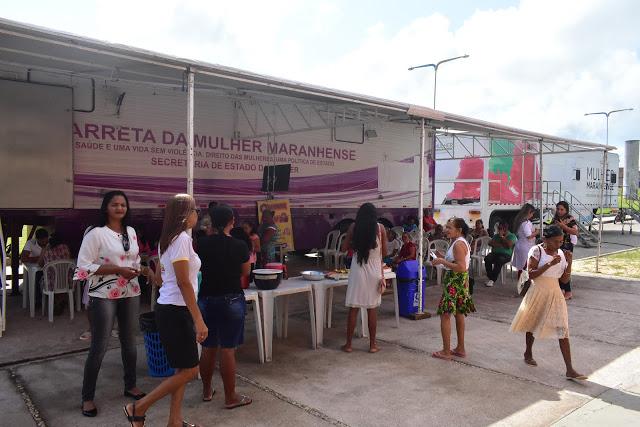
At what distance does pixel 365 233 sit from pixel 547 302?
171 centimetres

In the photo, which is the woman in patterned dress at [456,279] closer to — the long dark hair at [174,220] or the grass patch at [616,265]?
the long dark hair at [174,220]

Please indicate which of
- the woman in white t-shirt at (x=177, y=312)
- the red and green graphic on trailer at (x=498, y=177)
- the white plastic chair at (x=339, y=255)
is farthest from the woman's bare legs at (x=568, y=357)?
the red and green graphic on trailer at (x=498, y=177)

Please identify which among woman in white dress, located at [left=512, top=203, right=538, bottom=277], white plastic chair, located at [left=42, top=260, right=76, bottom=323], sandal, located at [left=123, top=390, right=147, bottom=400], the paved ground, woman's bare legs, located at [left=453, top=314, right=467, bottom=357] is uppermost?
woman in white dress, located at [left=512, top=203, right=538, bottom=277]

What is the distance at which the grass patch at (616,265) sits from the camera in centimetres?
1111

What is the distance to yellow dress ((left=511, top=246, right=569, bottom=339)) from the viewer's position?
14.9 ft

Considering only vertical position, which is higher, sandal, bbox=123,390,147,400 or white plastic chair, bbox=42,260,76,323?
white plastic chair, bbox=42,260,76,323

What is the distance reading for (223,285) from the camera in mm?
3711

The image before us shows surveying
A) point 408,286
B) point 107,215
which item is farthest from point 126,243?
point 408,286

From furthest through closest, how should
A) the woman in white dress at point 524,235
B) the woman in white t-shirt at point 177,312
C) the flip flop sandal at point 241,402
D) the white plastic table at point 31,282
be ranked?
1. the woman in white dress at point 524,235
2. the white plastic table at point 31,282
3. the flip flop sandal at point 241,402
4. the woman in white t-shirt at point 177,312

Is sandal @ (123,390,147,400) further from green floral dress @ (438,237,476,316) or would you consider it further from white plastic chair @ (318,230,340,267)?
white plastic chair @ (318,230,340,267)

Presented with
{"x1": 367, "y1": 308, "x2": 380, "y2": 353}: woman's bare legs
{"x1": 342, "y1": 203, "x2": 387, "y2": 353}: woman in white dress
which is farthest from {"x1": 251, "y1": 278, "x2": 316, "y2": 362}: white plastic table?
{"x1": 367, "y1": 308, "x2": 380, "y2": 353}: woman's bare legs

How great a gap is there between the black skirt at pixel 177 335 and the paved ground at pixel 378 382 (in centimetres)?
72

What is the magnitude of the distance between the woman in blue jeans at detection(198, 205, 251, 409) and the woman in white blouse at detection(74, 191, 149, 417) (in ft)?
1.73

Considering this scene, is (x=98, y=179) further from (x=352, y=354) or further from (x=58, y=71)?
(x=352, y=354)
